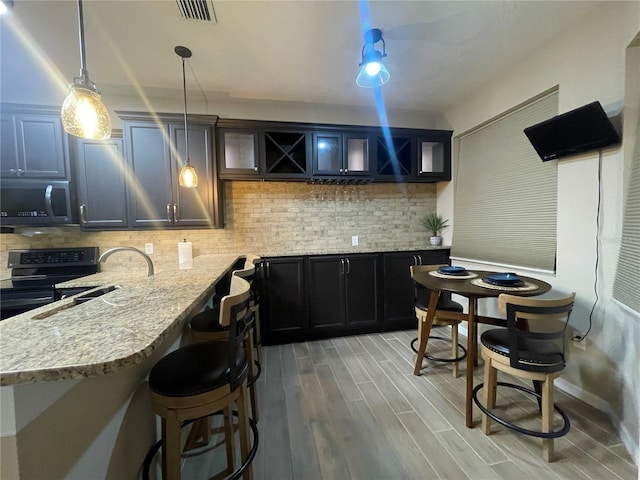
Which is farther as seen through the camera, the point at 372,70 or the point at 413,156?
the point at 413,156

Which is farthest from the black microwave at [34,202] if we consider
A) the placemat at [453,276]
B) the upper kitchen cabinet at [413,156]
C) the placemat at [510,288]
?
the placemat at [510,288]

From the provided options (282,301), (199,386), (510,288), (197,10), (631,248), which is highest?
(197,10)

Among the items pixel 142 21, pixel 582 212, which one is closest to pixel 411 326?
pixel 582 212

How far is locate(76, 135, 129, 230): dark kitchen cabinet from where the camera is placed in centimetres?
274

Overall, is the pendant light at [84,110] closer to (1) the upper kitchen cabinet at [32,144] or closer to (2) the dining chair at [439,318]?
(1) the upper kitchen cabinet at [32,144]

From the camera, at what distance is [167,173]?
113 inches

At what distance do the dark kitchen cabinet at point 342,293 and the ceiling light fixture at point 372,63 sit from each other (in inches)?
71.4

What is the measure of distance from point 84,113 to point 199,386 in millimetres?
1296

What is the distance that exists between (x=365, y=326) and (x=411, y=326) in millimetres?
610

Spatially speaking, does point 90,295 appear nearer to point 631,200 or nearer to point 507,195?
point 631,200

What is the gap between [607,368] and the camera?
1815mm

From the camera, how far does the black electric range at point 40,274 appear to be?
2.39 m

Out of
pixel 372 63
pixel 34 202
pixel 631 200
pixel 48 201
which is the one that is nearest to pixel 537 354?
pixel 631 200

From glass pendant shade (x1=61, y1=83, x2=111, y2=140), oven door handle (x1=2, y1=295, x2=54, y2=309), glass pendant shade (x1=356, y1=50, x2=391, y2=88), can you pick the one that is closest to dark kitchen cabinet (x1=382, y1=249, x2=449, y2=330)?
glass pendant shade (x1=356, y1=50, x2=391, y2=88)
